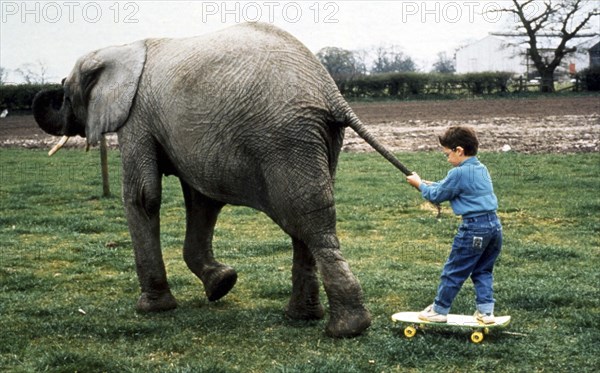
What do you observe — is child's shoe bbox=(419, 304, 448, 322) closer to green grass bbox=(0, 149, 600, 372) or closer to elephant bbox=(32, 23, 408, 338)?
green grass bbox=(0, 149, 600, 372)

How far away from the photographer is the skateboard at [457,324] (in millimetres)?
6602

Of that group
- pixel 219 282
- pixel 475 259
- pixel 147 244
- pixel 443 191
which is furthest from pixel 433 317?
pixel 147 244

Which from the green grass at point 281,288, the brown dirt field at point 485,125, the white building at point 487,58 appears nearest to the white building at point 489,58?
the white building at point 487,58

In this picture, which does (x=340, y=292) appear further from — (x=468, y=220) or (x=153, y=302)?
(x=153, y=302)

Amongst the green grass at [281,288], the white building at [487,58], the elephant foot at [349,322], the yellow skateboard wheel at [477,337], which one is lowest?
the green grass at [281,288]

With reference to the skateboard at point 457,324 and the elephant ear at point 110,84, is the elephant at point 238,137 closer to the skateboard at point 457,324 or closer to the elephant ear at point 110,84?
Answer: the elephant ear at point 110,84

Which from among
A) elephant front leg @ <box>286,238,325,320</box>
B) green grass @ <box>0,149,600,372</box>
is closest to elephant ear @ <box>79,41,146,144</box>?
green grass @ <box>0,149,600,372</box>

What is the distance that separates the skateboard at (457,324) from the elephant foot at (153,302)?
2.23 metres

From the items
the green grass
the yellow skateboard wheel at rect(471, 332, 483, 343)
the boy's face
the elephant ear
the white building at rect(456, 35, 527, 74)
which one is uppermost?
the white building at rect(456, 35, 527, 74)

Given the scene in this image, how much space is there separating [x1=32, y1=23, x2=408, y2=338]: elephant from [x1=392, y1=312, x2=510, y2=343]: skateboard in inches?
12.2

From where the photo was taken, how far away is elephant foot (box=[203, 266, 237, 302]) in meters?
8.05

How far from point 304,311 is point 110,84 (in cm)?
275

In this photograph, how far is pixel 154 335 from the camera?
279 inches

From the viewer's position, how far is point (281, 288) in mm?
8586
